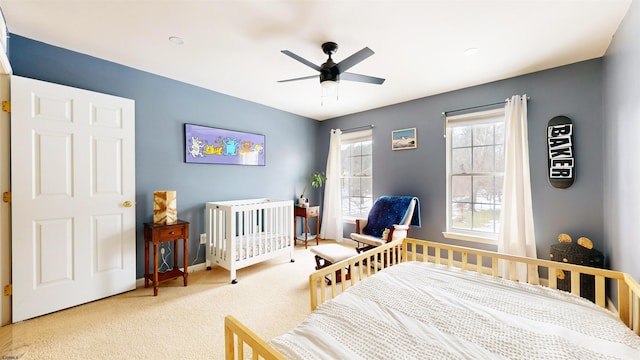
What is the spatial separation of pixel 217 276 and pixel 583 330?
10.1 feet

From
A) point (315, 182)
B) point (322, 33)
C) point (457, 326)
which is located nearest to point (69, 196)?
point (322, 33)

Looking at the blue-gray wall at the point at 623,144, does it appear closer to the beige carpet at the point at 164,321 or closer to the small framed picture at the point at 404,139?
the small framed picture at the point at 404,139

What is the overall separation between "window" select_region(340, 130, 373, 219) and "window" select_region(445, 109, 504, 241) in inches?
50.4

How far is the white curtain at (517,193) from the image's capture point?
271 centimetres

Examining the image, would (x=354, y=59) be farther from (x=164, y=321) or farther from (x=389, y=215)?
(x=164, y=321)

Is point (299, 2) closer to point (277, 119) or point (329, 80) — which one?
point (329, 80)

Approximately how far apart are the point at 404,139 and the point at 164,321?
11.6 feet

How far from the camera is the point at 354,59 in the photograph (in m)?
1.88

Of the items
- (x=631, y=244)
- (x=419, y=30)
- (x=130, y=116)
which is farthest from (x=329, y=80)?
(x=631, y=244)

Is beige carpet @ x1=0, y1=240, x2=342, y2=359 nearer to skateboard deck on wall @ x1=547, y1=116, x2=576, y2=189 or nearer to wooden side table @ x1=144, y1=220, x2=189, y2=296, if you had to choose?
wooden side table @ x1=144, y1=220, x2=189, y2=296

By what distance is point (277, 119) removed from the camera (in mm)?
4188

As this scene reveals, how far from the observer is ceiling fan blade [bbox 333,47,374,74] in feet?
5.77

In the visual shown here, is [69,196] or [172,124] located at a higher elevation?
[172,124]

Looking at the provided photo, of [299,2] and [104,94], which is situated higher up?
[299,2]
